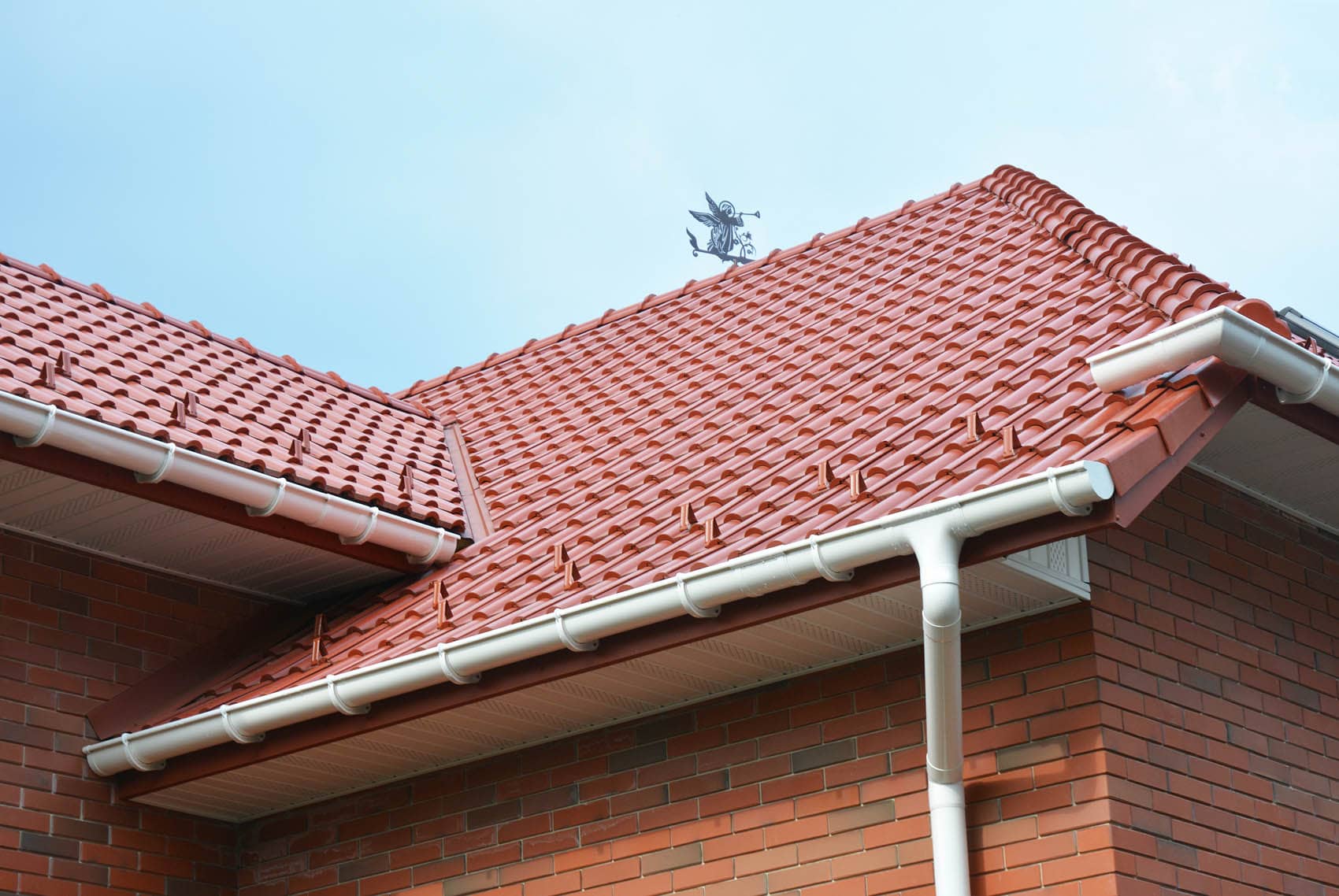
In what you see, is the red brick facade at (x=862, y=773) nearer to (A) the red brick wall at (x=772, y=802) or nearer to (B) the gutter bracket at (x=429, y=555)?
(A) the red brick wall at (x=772, y=802)

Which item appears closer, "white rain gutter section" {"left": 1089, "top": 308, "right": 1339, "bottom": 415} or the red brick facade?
"white rain gutter section" {"left": 1089, "top": 308, "right": 1339, "bottom": 415}

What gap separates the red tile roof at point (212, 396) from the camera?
688 cm

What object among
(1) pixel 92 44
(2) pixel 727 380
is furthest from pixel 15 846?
(1) pixel 92 44

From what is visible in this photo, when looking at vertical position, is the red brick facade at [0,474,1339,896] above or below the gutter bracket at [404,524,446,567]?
below

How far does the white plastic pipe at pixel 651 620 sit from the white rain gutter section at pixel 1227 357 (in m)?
0.65

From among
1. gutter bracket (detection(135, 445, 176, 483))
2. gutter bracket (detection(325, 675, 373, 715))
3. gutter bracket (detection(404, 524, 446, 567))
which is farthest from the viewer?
gutter bracket (detection(404, 524, 446, 567))

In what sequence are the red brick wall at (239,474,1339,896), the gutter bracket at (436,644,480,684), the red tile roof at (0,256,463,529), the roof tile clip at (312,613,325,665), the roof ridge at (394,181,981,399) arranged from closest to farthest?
the red brick wall at (239,474,1339,896) → the gutter bracket at (436,644,480,684) → the roof tile clip at (312,613,325,665) → the red tile roof at (0,256,463,529) → the roof ridge at (394,181,981,399)

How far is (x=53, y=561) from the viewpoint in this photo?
695cm

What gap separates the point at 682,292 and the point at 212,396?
330 centimetres

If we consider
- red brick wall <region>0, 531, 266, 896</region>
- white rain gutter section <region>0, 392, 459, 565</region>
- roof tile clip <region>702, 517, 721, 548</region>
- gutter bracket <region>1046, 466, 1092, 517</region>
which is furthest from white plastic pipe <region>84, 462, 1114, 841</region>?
white rain gutter section <region>0, 392, 459, 565</region>

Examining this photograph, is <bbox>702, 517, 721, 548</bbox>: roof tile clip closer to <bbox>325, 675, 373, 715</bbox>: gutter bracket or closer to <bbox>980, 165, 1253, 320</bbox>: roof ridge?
<bbox>325, 675, 373, 715</bbox>: gutter bracket

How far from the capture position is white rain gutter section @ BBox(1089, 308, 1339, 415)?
488 cm

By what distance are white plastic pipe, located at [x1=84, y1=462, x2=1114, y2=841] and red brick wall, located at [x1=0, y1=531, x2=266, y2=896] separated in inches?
8.1

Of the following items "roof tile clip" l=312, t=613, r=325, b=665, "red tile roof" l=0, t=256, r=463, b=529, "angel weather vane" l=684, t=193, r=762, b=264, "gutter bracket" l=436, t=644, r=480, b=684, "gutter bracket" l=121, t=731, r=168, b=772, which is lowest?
"gutter bracket" l=121, t=731, r=168, b=772
